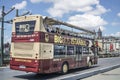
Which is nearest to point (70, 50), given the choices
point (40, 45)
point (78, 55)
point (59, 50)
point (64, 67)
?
point (64, 67)

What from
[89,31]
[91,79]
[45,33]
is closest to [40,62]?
[45,33]

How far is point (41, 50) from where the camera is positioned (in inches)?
618

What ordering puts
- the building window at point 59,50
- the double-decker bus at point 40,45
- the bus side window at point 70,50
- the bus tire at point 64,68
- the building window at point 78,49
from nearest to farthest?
the double-decker bus at point 40,45 → the building window at point 59,50 → the bus tire at point 64,68 → the bus side window at point 70,50 → the building window at point 78,49

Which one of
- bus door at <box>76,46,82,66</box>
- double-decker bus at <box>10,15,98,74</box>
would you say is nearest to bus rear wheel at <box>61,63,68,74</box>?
double-decker bus at <box>10,15,98,74</box>

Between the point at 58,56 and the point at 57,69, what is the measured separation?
82 centimetres

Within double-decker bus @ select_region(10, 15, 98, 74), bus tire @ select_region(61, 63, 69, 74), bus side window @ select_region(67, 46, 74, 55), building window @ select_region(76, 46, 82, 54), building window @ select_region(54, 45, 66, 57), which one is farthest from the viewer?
building window @ select_region(76, 46, 82, 54)

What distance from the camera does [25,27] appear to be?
16.4 meters

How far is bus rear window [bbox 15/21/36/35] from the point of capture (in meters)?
16.0

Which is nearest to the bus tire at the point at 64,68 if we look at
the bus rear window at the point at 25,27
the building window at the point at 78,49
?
the building window at the point at 78,49

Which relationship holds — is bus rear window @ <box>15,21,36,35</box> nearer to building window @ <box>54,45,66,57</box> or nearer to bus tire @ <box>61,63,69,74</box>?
building window @ <box>54,45,66,57</box>

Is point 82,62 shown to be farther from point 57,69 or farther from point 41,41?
point 41,41

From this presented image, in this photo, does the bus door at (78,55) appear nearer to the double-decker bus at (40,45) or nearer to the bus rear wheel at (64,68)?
the double-decker bus at (40,45)

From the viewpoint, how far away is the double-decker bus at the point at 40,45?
15695 millimetres

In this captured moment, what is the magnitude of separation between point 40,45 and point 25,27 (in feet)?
5.23
